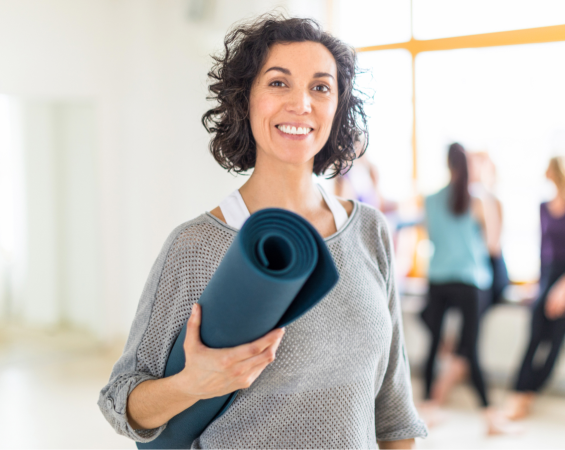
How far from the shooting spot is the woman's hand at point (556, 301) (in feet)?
11.6

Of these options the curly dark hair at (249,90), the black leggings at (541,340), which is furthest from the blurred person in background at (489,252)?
the curly dark hair at (249,90)

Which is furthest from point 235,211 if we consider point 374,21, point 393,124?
point 374,21

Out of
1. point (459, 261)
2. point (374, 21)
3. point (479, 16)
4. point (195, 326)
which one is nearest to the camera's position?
point (195, 326)

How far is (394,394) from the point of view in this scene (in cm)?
117

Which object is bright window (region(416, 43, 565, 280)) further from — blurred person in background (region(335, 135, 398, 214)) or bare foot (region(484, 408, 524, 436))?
bare foot (region(484, 408, 524, 436))

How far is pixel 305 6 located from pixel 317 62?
13.1 ft

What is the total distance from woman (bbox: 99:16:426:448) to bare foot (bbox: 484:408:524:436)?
98.1 inches

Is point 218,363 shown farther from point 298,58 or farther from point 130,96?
point 130,96

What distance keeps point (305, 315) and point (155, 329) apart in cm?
26

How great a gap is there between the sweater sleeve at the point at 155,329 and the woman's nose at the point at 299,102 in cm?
30

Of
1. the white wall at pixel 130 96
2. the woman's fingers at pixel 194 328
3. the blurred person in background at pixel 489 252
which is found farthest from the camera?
the white wall at pixel 130 96

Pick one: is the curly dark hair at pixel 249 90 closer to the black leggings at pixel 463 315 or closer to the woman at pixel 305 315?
the woman at pixel 305 315

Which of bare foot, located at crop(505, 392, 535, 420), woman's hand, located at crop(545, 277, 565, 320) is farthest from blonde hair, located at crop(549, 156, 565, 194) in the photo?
bare foot, located at crop(505, 392, 535, 420)

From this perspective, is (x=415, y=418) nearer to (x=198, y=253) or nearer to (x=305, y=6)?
(x=198, y=253)
